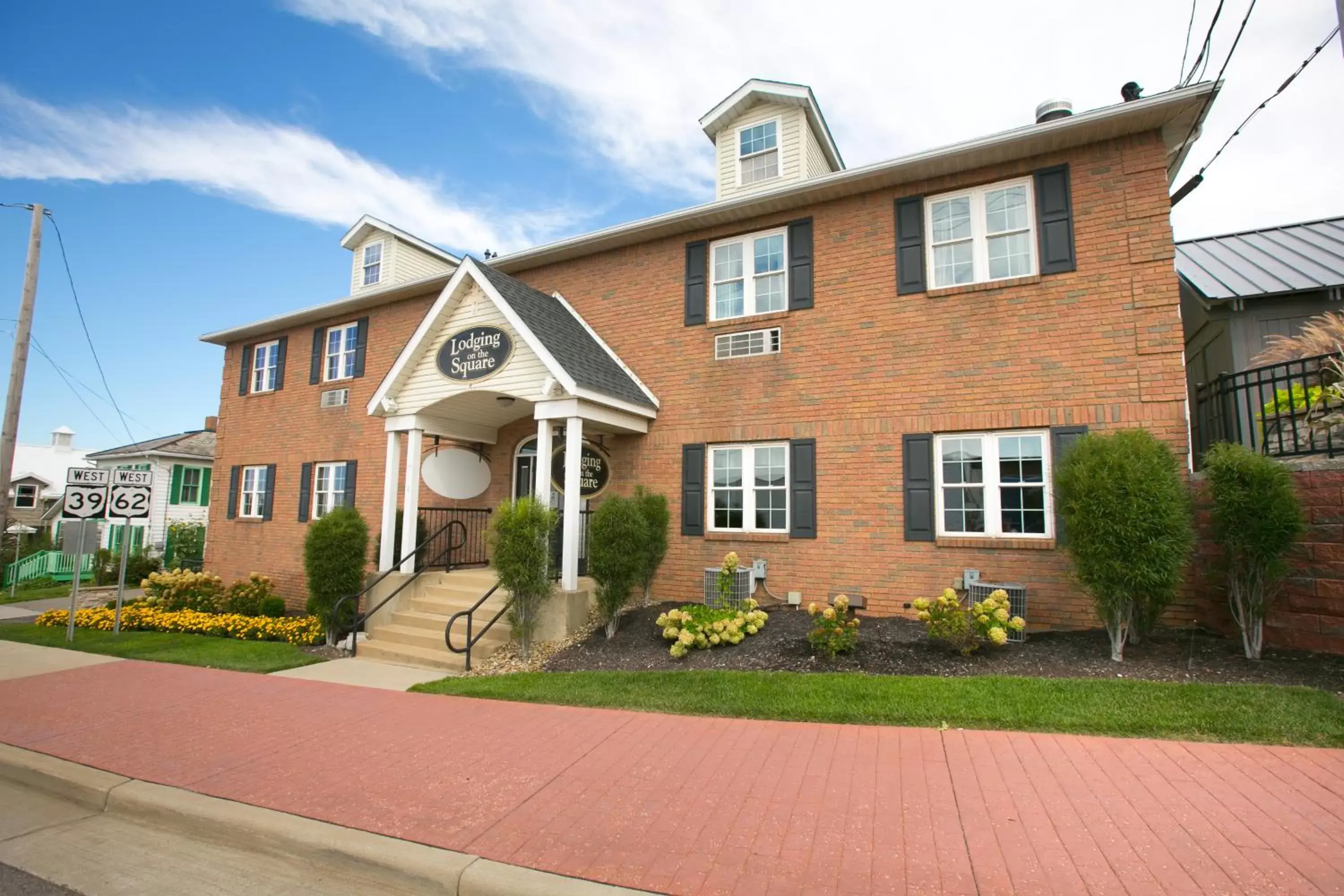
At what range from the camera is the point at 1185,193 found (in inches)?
448

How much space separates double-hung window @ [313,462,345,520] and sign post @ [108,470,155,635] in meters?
3.54

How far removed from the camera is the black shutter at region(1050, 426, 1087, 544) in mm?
8453

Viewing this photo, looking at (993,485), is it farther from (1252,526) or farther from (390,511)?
(390,511)

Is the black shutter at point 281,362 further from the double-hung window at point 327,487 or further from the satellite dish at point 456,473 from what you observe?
the satellite dish at point 456,473

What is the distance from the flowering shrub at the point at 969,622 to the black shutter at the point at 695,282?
595cm

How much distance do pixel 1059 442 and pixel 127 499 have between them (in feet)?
49.0

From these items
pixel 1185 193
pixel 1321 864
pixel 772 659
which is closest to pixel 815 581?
pixel 772 659

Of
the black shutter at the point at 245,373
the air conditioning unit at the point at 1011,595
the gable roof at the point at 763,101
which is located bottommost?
the air conditioning unit at the point at 1011,595

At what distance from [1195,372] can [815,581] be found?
27.1 ft

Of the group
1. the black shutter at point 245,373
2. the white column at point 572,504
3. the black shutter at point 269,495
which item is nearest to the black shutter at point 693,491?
the white column at point 572,504

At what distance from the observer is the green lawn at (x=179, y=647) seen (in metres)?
9.43

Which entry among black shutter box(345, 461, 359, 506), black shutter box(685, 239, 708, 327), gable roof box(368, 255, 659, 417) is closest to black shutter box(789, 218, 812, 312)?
black shutter box(685, 239, 708, 327)

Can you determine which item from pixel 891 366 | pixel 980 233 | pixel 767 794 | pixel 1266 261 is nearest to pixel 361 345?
pixel 891 366

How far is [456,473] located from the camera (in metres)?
12.3
